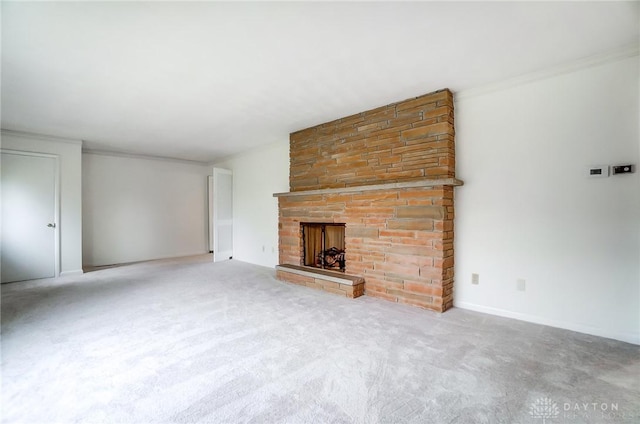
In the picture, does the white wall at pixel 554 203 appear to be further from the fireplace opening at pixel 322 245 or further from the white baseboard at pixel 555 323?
the fireplace opening at pixel 322 245

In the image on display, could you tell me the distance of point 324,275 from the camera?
4.02m

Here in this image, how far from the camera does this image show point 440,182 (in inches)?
122

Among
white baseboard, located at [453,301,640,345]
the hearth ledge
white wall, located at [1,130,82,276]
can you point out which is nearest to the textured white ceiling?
white wall, located at [1,130,82,276]

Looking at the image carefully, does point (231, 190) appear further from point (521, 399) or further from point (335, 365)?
point (521, 399)

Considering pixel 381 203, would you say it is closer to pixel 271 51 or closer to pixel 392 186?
pixel 392 186

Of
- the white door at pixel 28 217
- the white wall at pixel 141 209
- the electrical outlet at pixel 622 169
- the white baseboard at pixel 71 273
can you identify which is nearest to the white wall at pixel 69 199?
the white baseboard at pixel 71 273

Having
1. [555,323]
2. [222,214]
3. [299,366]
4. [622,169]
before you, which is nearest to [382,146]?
[622,169]

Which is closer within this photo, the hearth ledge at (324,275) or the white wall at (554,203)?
the white wall at (554,203)

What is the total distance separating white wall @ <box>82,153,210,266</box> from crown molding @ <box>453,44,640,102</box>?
647cm

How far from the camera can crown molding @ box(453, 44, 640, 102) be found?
243cm

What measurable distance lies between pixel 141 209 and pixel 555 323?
24.7 feet

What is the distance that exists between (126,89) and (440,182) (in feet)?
11.6

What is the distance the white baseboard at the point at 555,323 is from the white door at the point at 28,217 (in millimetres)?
6515

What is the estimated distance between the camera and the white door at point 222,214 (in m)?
6.35
